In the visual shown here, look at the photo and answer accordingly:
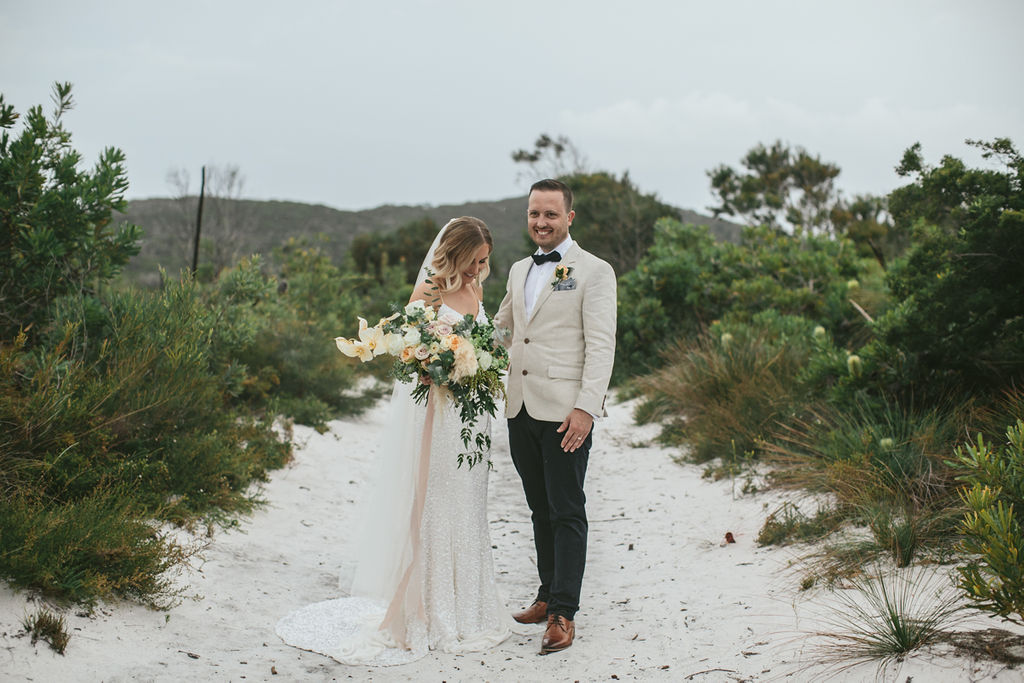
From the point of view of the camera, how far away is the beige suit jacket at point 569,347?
4.22 metres

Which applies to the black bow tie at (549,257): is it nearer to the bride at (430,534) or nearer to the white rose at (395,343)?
the bride at (430,534)

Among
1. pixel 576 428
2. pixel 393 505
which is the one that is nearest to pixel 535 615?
pixel 393 505

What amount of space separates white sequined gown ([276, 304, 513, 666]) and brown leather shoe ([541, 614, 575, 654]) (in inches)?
11.3

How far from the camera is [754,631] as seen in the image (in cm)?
441

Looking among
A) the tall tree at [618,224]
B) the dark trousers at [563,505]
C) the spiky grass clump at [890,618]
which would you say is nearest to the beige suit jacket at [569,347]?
the dark trousers at [563,505]

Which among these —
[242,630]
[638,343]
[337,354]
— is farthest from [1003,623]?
[638,343]

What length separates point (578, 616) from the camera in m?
4.93

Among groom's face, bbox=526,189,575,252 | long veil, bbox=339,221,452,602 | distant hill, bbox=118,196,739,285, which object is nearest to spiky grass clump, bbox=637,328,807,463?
groom's face, bbox=526,189,575,252

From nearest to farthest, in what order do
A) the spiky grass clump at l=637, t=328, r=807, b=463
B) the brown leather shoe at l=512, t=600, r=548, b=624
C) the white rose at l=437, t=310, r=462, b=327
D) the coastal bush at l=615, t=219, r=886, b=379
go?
the white rose at l=437, t=310, r=462, b=327 → the brown leather shoe at l=512, t=600, r=548, b=624 → the spiky grass clump at l=637, t=328, r=807, b=463 → the coastal bush at l=615, t=219, r=886, b=379

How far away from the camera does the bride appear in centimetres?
439

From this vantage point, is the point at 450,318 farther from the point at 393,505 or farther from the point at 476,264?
the point at 393,505

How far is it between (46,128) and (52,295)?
1.28 meters

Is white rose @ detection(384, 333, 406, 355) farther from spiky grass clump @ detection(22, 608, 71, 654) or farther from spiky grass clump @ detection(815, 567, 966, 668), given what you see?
spiky grass clump @ detection(815, 567, 966, 668)

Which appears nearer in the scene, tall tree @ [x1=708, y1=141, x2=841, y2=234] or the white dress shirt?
the white dress shirt
